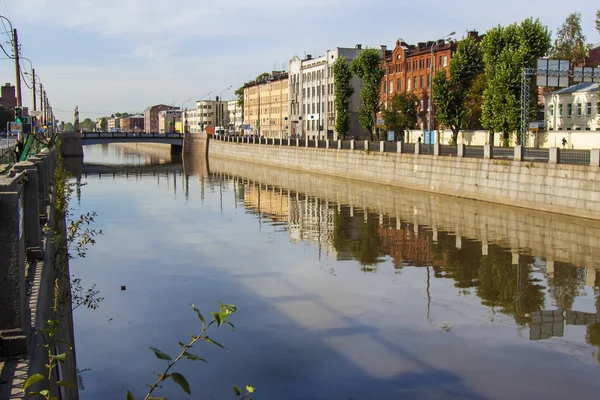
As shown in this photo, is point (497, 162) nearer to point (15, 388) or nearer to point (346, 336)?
point (346, 336)

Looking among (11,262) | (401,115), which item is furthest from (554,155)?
(401,115)

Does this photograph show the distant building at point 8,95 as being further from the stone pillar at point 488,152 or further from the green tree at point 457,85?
the stone pillar at point 488,152

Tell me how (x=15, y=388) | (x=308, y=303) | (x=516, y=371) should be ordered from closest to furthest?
(x=15, y=388)
(x=516, y=371)
(x=308, y=303)

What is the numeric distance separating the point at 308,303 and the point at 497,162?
23508 mm

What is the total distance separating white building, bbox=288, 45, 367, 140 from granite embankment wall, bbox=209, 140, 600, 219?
4047cm

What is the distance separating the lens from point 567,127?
64.8m

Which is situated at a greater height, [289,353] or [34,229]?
[34,229]

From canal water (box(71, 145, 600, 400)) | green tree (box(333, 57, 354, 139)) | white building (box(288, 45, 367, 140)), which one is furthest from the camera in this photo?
white building (box(288, 45, 367, 140))

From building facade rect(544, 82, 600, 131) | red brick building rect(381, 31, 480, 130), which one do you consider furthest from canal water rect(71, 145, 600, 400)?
red brick building rect(381, 31, 480, 130)

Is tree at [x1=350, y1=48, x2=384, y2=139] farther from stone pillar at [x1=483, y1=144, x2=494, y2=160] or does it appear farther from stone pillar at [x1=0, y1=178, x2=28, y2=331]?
stone pillar at [x1=0, y1=178, x2=28, y2=331]

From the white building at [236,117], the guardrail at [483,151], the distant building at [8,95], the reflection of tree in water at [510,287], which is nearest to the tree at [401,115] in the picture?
the guardrail at [483,151]

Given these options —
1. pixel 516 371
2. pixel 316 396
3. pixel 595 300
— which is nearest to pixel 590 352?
pixel 516 371

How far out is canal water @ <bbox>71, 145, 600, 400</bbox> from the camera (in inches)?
485

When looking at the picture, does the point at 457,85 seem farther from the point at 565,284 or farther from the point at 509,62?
the point at 565,284
